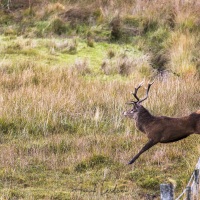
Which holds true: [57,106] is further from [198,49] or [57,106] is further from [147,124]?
[198,49]

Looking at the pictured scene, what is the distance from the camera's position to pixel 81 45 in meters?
13.5

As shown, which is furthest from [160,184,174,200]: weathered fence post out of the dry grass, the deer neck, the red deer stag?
the deer neck

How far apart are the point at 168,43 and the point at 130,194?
7.73 m

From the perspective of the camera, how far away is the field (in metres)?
6.00

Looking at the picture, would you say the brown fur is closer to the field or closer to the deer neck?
the deer neck

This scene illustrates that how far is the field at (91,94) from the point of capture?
19.7 ft

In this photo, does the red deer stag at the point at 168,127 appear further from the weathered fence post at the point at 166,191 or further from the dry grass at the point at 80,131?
the weathered fence post at the point at 166,191

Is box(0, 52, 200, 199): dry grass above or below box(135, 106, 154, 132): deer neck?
below

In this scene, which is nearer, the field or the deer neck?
the deer neck

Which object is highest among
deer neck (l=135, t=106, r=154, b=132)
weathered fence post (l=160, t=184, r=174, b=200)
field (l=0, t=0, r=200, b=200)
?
weathered fence post (l=160, t=184, r=174, b=200)

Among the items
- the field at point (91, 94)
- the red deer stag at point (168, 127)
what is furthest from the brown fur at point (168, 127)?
the field at point (91, 94)

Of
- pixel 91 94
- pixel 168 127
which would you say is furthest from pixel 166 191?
pixel 91 94

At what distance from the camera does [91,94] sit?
920cm

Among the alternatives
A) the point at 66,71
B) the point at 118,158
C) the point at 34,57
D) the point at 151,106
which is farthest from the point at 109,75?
the point at 118,158
